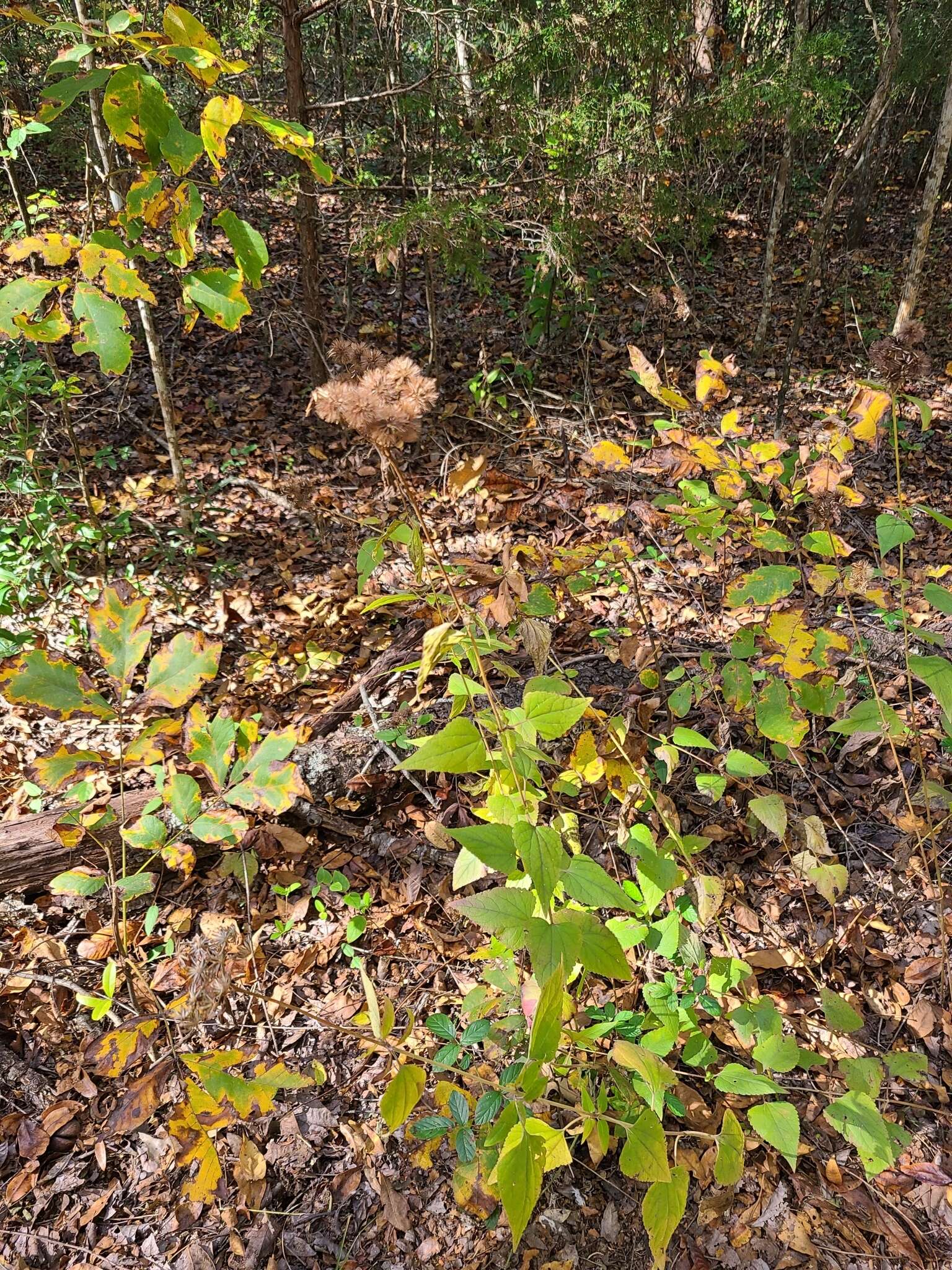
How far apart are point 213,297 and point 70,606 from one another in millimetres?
2978

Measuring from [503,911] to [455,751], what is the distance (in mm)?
255

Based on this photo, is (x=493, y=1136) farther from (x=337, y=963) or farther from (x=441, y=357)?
(x=441, y=357)

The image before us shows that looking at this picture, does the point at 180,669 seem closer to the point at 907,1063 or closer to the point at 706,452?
the point at 706,452

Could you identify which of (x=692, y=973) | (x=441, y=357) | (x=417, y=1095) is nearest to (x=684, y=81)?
(x=441, y=357)

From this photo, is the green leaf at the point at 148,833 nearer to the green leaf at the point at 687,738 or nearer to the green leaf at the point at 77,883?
the green leaf at the point at 77,883

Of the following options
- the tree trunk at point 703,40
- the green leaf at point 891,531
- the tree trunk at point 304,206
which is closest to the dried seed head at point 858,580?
the green leaf at point 891,531

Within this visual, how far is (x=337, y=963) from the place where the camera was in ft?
7.82

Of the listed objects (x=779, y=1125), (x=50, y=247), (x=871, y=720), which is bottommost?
(x=779, y=1125)

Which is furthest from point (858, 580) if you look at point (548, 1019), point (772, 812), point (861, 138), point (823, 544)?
point (861, 138)

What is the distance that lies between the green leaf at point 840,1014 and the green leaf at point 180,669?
58.1 inches

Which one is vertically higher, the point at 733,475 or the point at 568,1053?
the point at 733,475

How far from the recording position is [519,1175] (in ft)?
3.62

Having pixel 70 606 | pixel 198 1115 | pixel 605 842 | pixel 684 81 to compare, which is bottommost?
pixel 605 842

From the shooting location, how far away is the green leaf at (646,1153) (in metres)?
1.26
